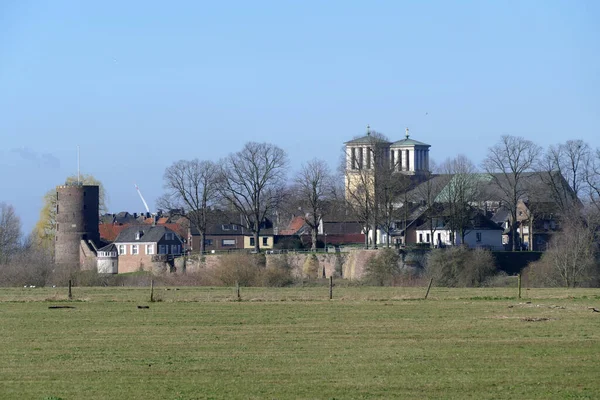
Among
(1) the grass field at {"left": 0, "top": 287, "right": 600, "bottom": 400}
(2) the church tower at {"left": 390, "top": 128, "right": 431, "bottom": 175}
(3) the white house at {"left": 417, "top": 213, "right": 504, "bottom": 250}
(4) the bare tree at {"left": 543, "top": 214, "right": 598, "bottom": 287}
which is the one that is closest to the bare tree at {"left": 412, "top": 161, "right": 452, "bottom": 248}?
(3) the white house at {"left": 417, "top": 213, "right": 504, "bottom": 250}

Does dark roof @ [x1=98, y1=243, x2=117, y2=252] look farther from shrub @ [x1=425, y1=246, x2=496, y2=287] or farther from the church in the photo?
shrub @ [x1=425, y1=246, x2=496, y2=287]

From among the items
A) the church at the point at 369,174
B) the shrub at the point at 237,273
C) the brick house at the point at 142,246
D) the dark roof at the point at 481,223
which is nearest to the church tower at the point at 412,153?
the church at the point at 369,174

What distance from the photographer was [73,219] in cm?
9675

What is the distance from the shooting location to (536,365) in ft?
69.7

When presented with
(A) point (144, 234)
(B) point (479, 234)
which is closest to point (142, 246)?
(A) point (144, 234)

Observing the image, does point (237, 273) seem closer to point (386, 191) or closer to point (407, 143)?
point (386, 191)

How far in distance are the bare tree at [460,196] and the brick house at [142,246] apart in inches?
997

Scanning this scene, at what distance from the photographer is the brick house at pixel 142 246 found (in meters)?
99.9

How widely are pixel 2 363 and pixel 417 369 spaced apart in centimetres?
818

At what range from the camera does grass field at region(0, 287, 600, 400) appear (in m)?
18.5

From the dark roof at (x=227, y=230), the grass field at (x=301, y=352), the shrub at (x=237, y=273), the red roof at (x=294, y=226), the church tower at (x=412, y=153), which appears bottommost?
the grass field at (x=301, y=352)

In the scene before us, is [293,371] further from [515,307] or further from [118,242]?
[118,242]

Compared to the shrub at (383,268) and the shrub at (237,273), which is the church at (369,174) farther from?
the shrub at (237,273)

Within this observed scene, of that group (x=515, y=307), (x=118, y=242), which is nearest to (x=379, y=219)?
(x=118, y=242)
